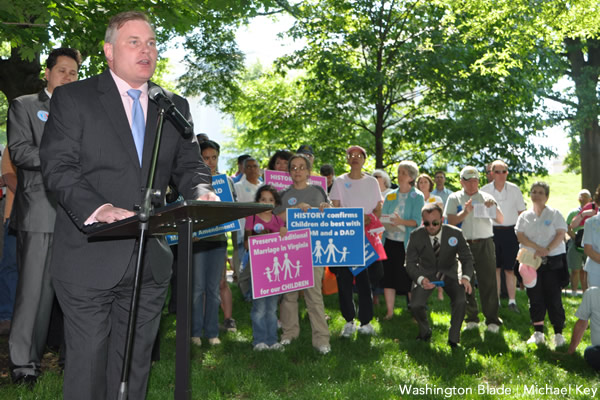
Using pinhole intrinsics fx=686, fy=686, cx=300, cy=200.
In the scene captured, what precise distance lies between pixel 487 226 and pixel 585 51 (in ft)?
77.4

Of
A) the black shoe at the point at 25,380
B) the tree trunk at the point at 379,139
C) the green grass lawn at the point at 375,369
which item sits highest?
the tree trunk at the point at 379,139

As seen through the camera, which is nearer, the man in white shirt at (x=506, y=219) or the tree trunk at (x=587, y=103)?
the man in white shirt at (x=506, y=219)

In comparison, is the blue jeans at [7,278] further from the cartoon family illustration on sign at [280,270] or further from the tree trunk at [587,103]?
the tree trunk at [587,103]

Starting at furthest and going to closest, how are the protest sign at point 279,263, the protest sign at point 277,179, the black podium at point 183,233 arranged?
the protest sign at point 277,179
the protest sign at point 279,263
the black podium at point 183,233

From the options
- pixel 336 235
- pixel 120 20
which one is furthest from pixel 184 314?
pixel 336 235

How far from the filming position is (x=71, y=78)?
5734mm

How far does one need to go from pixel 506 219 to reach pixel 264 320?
5.27 meters

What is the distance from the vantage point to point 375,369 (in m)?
7.14

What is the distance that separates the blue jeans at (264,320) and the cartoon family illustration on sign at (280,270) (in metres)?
0.32

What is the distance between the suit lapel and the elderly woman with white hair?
7174 millimetres

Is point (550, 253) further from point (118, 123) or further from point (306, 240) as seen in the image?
point (118, 123)

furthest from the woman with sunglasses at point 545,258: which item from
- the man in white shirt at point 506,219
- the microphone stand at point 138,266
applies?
the microphone stand at point 138,266

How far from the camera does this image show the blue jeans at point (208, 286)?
8.16m

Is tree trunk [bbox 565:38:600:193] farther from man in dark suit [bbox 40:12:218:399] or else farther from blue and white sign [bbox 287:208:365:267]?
man in dark suit [bbox 40:12:218:399]
